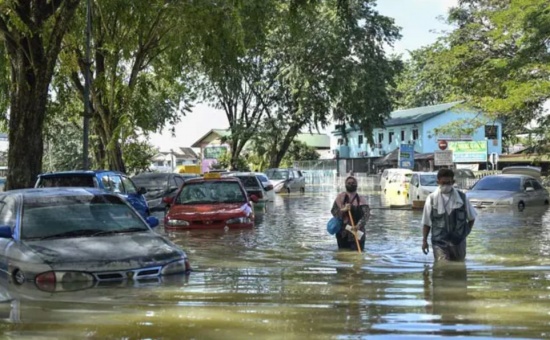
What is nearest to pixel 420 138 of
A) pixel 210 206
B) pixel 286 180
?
pixel 286 180

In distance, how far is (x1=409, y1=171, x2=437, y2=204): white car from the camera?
2621 cm

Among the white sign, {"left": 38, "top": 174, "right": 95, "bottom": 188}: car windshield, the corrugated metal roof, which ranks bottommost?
{"left": 38, "top": 174, "right": 95, "bottom": 188}: car windshield

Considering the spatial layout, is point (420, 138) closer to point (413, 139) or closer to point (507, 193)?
point (413, 139)

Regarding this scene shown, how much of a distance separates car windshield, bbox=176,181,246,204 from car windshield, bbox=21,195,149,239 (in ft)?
21.9

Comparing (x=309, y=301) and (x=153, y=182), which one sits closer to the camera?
(x=309, y=301)

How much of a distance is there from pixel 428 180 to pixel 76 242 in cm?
2171

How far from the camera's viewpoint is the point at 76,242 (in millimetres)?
7422

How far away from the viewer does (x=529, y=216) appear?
2045cm

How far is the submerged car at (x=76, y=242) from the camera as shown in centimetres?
694

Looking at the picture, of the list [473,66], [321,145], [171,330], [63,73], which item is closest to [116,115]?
[63,73]

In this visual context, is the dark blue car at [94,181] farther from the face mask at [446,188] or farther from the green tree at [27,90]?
the face mask at [446,188]

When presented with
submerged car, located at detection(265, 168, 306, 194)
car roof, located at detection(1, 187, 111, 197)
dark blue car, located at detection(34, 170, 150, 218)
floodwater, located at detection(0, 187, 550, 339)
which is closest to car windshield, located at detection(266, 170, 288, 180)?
submerged car, located at detection(265, 168, 306, 194)

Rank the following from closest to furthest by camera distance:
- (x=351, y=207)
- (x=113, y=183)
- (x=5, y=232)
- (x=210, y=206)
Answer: (x=5, y=232) → (x=351, y=207) → (x=210, y=206) → (x=113, y=183)

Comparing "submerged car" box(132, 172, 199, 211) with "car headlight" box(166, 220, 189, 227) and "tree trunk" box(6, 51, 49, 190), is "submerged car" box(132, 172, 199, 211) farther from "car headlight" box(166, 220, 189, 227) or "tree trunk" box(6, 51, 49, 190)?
"car headlight" box(166, 220, 189, 227)
